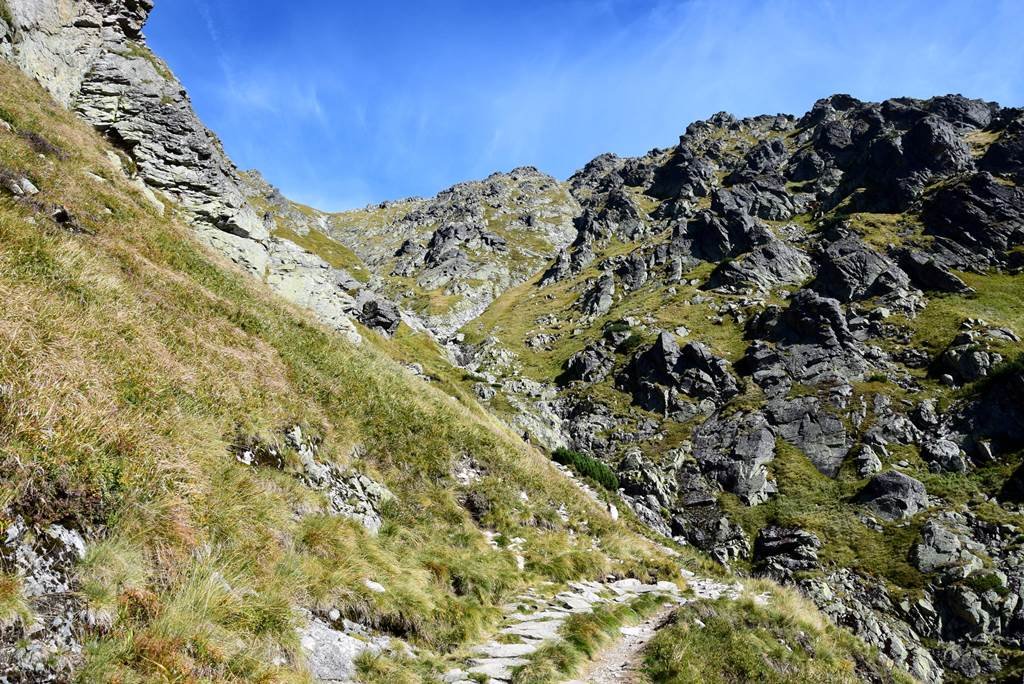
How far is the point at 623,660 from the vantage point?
10422mm

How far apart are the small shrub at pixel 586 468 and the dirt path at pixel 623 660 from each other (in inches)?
1323

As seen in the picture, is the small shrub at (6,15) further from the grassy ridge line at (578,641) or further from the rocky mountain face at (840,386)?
the rocky mountain face at (840,386)

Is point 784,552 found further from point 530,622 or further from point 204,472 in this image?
point 204,472

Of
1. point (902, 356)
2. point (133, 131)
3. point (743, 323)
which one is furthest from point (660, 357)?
point (133, 131)

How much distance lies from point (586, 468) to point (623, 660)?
38.8 m

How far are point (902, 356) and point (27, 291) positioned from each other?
3699 inches

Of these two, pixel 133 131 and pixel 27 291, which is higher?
pixel 133 131

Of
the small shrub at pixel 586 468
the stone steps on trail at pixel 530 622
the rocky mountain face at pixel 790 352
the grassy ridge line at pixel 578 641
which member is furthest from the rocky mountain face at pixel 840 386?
the grassy ridge line at pixel 578 641

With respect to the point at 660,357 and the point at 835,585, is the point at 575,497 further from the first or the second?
the point at 660,357

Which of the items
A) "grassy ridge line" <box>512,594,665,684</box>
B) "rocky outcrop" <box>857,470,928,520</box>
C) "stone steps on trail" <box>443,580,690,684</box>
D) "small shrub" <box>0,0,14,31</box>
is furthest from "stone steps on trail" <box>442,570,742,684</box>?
"small shrub" <box>0,0,14,31</box>

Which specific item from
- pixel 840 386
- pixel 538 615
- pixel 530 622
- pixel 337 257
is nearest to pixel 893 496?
pixel 840 386

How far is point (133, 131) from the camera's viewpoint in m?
37.1

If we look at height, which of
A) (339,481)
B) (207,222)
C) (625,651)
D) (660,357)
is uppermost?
(660,357)

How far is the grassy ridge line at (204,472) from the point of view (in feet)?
16.8
